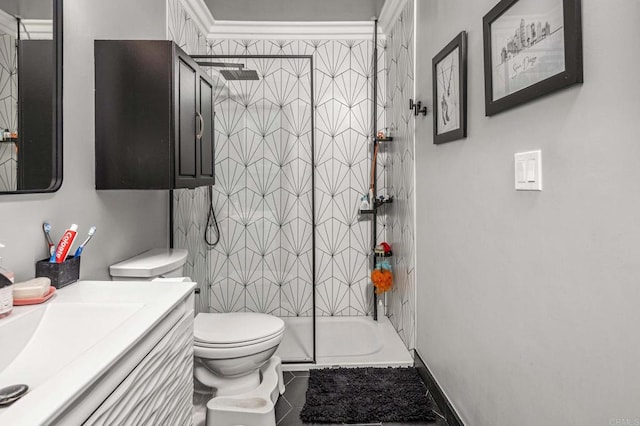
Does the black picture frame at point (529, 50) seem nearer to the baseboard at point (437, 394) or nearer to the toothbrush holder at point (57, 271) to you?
the baseboard at point (437, 394)

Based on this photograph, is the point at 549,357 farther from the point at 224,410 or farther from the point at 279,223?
the point at 279,223

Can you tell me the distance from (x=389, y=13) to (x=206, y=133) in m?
1.66

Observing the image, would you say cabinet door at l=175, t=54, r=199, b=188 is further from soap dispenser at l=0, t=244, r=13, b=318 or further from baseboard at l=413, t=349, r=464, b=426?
baseboard at l=413, t=349, r=464, b=426

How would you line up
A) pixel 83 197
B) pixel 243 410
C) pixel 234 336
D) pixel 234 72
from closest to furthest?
pixel 83 197 → pixel 243 410 → pixel 234 336 → pixel 234 72

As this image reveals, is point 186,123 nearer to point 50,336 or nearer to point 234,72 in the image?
point 234,72

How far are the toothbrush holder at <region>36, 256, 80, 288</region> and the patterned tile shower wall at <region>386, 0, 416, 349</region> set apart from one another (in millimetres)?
1787

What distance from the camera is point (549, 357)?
110cm

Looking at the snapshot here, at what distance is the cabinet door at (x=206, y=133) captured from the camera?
210cm

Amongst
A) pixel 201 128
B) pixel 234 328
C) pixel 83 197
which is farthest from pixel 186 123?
pixel 234 328

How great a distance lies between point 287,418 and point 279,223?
109cm

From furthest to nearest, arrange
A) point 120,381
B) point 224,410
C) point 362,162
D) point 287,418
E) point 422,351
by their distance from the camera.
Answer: point 362,162 < point 422,351 < point 287,418 < point 224,410 < point 120,381

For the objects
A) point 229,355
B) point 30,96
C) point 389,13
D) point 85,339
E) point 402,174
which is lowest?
point 229,355

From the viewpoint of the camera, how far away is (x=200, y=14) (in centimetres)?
286

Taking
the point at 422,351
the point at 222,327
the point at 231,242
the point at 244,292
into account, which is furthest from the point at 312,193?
the point at 422,351
